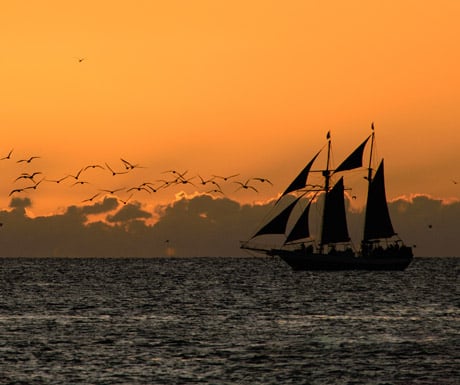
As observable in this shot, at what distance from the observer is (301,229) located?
16775 cm

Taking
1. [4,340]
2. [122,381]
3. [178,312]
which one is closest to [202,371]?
[122,381]

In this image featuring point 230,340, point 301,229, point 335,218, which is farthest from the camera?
point 301,229

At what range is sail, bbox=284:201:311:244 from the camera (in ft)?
547

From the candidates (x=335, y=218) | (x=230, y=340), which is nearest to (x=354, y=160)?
(x=335, y=218)

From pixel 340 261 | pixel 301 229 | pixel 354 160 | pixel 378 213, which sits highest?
pixel 354 160

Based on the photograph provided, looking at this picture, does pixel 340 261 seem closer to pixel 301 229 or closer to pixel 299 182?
pixel 301 229

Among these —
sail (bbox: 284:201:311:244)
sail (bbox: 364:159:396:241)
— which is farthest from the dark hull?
sail (bbox: 364:159:396:241)

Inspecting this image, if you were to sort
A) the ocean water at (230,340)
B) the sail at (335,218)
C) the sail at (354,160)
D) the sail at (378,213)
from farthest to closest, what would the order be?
the sail at (354,160) < the sail at (335,218) < the sail at (378,213) < the ocean water at (230,340)

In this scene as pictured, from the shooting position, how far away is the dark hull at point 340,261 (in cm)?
17300

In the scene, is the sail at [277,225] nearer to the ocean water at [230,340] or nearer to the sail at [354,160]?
the sail at [354,160]

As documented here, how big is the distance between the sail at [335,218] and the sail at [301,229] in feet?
8.78

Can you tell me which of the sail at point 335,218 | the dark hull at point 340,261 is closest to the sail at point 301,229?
the sail at point 335,218

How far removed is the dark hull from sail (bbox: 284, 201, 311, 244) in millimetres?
5711

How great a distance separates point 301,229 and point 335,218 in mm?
5346
